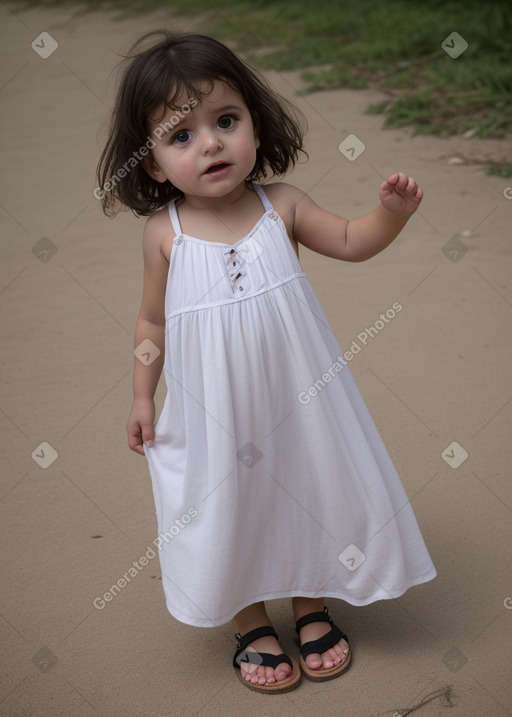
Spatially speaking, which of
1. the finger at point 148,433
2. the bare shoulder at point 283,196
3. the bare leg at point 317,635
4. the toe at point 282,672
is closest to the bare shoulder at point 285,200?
the bare shoulder at point 283,196

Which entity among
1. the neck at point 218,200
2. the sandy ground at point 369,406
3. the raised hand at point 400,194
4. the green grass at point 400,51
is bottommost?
the green grass at point 400,51

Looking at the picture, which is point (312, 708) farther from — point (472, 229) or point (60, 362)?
point (472, 229)

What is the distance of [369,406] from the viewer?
2.93 metres

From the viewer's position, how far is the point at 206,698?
1946mm

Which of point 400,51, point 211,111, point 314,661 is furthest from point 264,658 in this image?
point 400,51

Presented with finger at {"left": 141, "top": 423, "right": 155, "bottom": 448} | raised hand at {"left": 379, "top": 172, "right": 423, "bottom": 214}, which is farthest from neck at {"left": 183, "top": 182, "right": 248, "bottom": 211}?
finger at {"left": 141, "top": 423, "right": 155, "bottom": 448}

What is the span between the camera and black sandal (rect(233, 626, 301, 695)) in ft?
6.31

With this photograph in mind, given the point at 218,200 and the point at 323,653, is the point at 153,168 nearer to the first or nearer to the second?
the point at 218,200

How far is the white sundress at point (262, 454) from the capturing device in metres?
1.74

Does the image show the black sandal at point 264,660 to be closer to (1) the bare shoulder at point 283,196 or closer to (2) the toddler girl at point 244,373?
(2) the toddler girl at point 244,373

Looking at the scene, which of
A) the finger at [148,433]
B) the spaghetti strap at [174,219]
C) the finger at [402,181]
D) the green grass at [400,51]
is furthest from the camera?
the green grass at [400,51]

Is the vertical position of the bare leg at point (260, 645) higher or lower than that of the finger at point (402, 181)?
lower

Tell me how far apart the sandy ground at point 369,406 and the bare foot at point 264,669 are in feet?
0.14

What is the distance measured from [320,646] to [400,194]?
954mm
